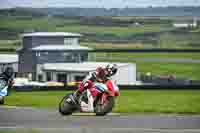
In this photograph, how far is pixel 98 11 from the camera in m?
9.77

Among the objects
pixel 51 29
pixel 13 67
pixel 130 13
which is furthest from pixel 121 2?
pixel 13 67

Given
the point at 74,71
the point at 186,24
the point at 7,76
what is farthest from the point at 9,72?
the point at 186,24

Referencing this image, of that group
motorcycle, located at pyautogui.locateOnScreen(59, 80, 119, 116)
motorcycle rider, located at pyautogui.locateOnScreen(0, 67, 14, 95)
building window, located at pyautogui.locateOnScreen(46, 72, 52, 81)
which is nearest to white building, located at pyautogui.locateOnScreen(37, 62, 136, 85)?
building window, located at pyautogui.locateOnScreen(46, 72, 52, 81)

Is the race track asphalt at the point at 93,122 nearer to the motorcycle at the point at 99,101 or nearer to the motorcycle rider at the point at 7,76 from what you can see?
the motorcycle at the point at 99,101

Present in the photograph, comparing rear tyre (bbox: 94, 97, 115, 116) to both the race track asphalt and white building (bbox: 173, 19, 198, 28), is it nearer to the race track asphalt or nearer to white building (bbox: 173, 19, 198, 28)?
the race track asphalt

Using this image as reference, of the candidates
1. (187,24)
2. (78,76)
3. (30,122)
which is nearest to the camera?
(30,122)

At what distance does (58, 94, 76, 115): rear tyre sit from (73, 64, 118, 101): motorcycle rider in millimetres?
185

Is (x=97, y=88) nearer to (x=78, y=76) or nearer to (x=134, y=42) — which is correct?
(x=78, y=76)

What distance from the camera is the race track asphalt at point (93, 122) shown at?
25.5ft

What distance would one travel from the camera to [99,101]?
9.02 meters

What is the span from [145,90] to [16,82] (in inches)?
86.1

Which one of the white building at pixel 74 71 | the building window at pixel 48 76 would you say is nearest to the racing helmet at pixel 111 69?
the white building at pixel 74 71

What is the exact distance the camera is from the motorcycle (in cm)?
891

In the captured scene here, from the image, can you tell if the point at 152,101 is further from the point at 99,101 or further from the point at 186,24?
the point at 186,24
